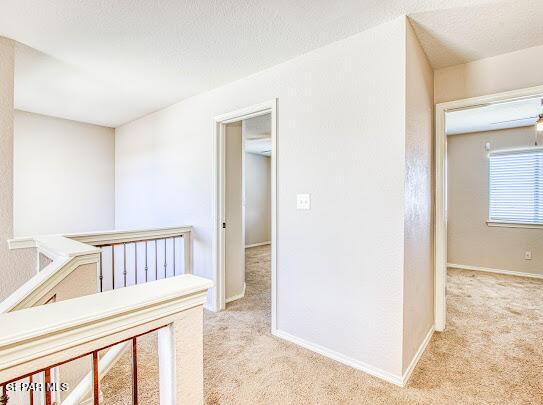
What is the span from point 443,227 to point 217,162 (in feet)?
7.45

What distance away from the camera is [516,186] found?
451 centimetres

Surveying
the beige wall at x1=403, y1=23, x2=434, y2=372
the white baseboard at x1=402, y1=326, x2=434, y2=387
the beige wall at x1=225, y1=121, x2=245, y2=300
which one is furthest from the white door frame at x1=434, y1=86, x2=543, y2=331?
the beige wall at x1=225, y1=121, x2=245, y2=300

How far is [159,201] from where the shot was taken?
3.84 m

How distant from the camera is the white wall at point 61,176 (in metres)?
3.84

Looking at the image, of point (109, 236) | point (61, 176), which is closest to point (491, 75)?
point (109, 236)

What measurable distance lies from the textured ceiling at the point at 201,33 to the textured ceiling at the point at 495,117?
1.57 metres

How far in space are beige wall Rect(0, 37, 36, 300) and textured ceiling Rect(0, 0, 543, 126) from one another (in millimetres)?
194

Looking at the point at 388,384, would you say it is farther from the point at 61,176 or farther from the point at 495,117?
the point at 61,176

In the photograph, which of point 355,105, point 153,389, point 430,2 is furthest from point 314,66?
point 153,389

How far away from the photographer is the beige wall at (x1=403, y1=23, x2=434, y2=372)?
6.28 feet

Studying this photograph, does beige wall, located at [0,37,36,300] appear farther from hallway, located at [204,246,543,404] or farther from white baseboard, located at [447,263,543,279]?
white baseboard, located at [447,263,543,279]

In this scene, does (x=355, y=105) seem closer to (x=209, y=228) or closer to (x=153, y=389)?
(x=209, y=228)

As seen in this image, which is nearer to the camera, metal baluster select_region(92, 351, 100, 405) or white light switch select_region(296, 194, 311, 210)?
metal baluster select_region(92, 351, 100, 405)

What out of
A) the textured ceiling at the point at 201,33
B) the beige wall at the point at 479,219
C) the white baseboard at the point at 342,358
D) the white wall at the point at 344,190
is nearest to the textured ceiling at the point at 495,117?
the beige wall at the point at 479,219
